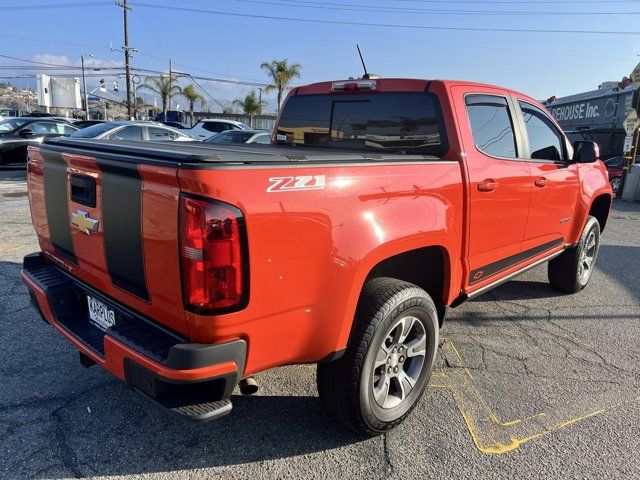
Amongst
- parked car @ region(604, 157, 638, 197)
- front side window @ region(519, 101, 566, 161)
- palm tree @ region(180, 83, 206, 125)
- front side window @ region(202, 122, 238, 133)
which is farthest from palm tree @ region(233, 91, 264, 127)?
front side window @ region(519, 101, 566, 161)

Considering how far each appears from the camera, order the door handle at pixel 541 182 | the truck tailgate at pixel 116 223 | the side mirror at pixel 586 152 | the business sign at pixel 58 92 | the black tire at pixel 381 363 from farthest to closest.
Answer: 1. the business sign at pixel 58 92
2. the side mirror at pixel 586 152
3. the door handle at pixel 541 182
4. the black tire at pixel 381 363
5. the truck tailgate at pixel 116 223

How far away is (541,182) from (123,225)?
10.5 ft

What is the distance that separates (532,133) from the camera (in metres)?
4.09

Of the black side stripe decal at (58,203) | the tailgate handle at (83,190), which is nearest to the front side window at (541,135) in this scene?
the tailgate handle at (83,190)

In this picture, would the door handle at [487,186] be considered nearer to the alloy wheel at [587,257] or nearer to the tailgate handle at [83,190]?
the tailgate handle at [83,190]

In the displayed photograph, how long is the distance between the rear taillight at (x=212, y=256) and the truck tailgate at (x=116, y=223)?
0.07 metres

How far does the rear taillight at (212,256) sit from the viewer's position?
1.86 meters

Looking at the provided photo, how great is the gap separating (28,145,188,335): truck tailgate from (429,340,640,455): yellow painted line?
1.83m

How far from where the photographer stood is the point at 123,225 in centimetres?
221

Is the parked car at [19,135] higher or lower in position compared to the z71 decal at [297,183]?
lower

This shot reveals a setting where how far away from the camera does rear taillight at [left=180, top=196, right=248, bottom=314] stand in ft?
6.11

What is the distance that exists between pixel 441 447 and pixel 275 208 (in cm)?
167

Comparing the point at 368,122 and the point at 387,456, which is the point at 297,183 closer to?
the point at 387,456

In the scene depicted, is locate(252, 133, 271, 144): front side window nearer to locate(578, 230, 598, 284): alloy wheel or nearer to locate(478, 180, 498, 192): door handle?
locate(578, 230, 598, 284): alloy wheel
